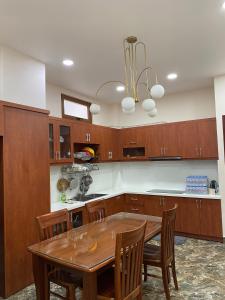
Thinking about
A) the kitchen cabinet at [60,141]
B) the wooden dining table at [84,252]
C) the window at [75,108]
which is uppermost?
the window at [75,108]

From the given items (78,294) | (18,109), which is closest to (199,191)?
(78,294)

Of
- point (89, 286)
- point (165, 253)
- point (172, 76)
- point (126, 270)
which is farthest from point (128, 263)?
point (172, 76)

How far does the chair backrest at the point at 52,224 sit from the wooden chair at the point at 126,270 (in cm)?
77

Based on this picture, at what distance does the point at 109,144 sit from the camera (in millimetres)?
5188

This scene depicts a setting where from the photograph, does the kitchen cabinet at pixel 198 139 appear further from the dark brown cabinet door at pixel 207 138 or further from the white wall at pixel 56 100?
the white wall at pixel 56 100

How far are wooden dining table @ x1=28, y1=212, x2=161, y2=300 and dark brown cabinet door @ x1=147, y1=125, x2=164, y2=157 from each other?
2.27 metres

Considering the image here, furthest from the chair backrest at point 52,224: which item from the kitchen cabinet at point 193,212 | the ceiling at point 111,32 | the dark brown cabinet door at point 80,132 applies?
the kitchen cabinet at point 193,212

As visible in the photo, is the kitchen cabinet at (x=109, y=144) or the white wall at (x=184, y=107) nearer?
the white wall at (x=184, y=107)

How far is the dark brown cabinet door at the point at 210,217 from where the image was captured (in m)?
4.14

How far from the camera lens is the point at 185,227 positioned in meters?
4.46

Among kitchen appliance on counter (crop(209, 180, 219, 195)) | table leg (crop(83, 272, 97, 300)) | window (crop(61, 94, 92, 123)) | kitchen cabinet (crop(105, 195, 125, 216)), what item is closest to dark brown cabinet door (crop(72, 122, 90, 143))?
window (crop(61, 94, 92, 123))

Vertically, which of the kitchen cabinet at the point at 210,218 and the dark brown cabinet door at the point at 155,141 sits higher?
the dark brown cabinet door at the point at 155,141

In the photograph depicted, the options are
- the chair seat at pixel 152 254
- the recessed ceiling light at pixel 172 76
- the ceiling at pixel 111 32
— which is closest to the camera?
the ceiling at pixel 111 32

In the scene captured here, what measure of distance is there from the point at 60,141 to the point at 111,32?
1928 mm
